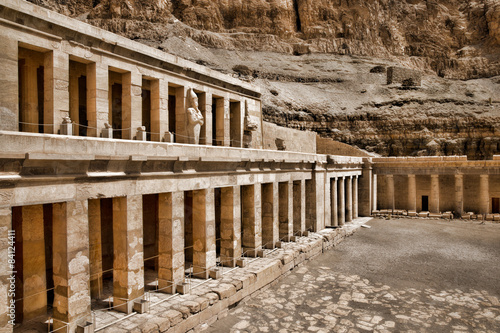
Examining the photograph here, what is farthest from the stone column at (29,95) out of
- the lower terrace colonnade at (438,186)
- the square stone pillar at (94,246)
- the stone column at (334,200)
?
the lower terrace colonnade at (438,186)

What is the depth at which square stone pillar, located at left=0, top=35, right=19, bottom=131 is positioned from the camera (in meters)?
9.51

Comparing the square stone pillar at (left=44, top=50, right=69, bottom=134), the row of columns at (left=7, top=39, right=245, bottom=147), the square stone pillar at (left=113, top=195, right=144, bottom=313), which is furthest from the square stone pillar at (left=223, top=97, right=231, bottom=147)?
the square stone pillar at (left=113, top=195, right=144, bottom=313)

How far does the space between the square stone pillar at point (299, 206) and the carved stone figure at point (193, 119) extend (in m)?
6.53

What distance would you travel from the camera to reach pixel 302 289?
13000 millimetres

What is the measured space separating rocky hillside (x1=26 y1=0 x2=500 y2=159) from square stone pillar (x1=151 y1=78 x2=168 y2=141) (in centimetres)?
2745

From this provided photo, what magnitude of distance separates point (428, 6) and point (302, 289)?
267ft

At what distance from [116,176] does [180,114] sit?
672 cm

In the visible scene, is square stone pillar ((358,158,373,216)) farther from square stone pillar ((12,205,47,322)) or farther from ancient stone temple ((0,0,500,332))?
square stone pillar ((12,205,47,322))

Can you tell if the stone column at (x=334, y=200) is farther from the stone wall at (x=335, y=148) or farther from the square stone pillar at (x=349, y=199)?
the stone wall at (x=335, y=148)

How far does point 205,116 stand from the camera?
53.2 ft

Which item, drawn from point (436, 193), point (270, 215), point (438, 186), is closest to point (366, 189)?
point (436, 193)

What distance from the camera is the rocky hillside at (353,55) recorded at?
42.2 metres

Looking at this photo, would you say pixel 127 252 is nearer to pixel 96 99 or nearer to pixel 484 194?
pixel 96 99

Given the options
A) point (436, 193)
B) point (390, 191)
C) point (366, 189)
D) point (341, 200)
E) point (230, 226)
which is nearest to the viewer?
point (230, 226)
